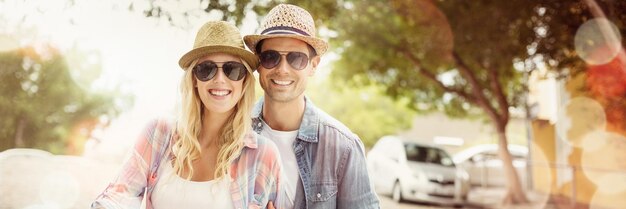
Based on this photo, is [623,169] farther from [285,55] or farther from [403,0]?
[285,55]

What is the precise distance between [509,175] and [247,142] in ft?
43.4

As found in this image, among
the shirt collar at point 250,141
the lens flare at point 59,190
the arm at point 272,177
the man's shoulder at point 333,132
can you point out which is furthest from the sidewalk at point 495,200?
the shirt collar at point 250,141

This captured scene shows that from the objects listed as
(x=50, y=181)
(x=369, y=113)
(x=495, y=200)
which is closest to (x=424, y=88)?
(x=495, y=200)

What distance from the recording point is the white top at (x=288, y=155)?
3129mm

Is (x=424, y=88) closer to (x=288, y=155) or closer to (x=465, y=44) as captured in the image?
(x=465, y=44)

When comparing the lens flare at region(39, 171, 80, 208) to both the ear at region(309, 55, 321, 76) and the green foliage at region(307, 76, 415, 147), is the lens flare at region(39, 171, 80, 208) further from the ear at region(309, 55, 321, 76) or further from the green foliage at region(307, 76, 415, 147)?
the green foliage at region(307, 76, 415, 147)

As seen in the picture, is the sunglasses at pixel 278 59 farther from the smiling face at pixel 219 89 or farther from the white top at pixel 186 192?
the white top at pixel 186 192

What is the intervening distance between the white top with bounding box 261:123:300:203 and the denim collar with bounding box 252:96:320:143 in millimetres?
54

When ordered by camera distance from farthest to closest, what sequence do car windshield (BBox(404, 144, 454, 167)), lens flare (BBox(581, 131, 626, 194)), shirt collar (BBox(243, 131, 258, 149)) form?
car windshield (BBox(404, 144, 454, 167)) → lens flare (BBox(581, 131, 626, 194)) → shirt collar (BBox(243, 131, 258, 149))

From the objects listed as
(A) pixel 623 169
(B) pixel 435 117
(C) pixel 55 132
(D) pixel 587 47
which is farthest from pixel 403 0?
(B) pixel 435 117

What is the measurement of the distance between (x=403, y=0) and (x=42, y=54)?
1017 cm

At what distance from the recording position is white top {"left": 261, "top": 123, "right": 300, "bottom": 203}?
10.3 feet

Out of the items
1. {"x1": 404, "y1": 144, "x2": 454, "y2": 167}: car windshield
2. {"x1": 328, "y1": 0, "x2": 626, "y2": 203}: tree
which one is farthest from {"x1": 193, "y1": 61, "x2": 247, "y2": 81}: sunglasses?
{"x1": 404, "y1": 144, "x2": 454, "y2": 167}: car windshield

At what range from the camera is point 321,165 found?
10.4 feet
